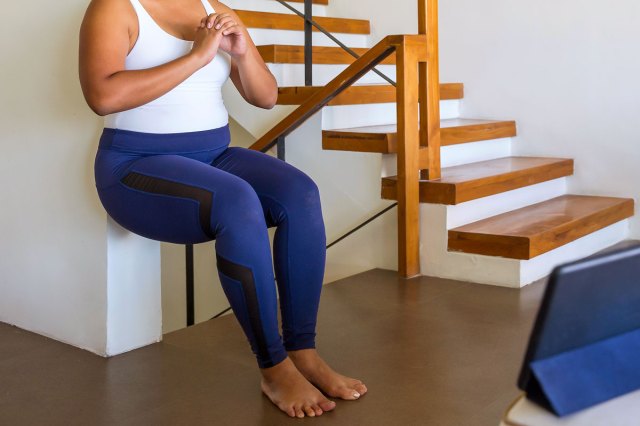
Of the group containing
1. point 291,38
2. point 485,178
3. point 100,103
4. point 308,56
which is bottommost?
point 485,178

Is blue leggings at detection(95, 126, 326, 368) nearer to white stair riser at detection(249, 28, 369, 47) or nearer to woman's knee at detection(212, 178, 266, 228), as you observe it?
woman's knee at detection(212, 178, 266, 228)

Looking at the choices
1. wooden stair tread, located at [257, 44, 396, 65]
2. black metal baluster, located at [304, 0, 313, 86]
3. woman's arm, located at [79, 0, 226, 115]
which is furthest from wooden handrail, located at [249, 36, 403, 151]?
woman's arm, located at [79, 0, 226, 115]

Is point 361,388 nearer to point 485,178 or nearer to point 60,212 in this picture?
point 60,212

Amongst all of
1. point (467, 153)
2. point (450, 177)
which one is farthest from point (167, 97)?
point (467, 153)

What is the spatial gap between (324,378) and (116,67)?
0.87m

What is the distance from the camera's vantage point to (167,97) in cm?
205

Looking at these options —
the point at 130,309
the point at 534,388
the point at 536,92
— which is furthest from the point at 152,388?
the point at 536,92

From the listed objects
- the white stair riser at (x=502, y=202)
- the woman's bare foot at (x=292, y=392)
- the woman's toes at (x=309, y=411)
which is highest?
the white stair riser at (x=502, y=202)

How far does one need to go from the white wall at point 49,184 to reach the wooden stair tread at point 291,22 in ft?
5.05

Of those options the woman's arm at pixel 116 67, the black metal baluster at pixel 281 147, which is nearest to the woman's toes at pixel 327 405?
the woman's arm at pixel 116 67

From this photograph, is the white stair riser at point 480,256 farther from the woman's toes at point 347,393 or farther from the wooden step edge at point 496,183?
the woman's toes at point 347,393

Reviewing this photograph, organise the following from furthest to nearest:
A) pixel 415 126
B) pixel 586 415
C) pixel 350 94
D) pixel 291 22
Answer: pixel 291 22, pixel 350 94, pixel 415 126, pixel 586 415

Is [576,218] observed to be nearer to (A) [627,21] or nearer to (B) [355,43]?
(A) [627,21]

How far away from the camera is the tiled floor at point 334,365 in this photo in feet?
6.17
